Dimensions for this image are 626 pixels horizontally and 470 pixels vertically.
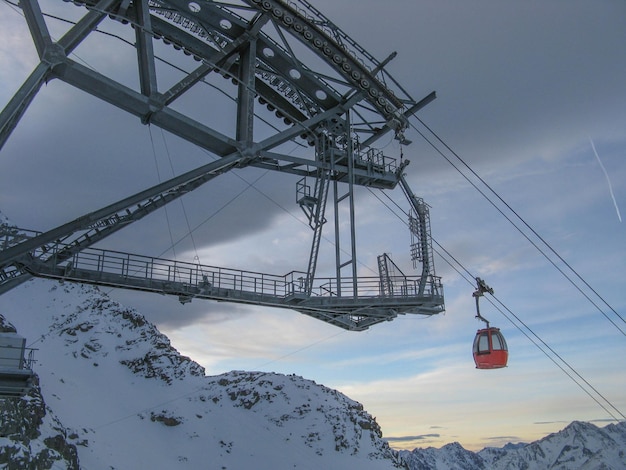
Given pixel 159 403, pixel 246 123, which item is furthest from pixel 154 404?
pixel 246 123

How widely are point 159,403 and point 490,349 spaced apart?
104112 mm

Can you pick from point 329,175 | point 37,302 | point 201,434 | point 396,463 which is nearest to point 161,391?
point 201,434

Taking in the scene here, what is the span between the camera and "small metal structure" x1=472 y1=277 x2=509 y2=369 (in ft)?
95.5

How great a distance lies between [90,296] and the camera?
147500 millimetres

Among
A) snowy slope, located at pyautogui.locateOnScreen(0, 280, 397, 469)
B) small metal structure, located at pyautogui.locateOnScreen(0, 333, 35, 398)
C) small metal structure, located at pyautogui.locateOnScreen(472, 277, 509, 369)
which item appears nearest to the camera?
small metal structure, located at pyautogui.locateOnScreen(0, 333, 35, 398)

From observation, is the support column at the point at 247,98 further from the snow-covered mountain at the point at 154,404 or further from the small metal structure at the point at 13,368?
the snow-covered mountain at the point at 154,404

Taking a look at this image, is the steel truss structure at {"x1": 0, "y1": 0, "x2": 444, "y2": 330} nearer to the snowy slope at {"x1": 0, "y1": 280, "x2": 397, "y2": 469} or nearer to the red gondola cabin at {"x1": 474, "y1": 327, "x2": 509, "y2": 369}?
the red gondola cabin at {"x1": 474, "y1": 327, "x2": 509, "y2": 369}

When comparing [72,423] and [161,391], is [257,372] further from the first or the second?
[72,423]

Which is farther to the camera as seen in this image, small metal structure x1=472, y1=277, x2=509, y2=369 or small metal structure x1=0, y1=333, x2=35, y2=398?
small metal structure x1=472, y1=277, x2=509, y2=369

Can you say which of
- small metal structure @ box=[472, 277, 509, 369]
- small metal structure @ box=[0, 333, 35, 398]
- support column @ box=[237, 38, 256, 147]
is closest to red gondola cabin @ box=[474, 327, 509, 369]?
small metal structure @ box=[472, 277, 509, 369]

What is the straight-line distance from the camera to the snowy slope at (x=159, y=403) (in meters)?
102

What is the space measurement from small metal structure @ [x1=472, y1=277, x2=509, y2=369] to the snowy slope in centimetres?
7377

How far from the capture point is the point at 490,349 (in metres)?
29.1

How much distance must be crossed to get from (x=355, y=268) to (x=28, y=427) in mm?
59720
